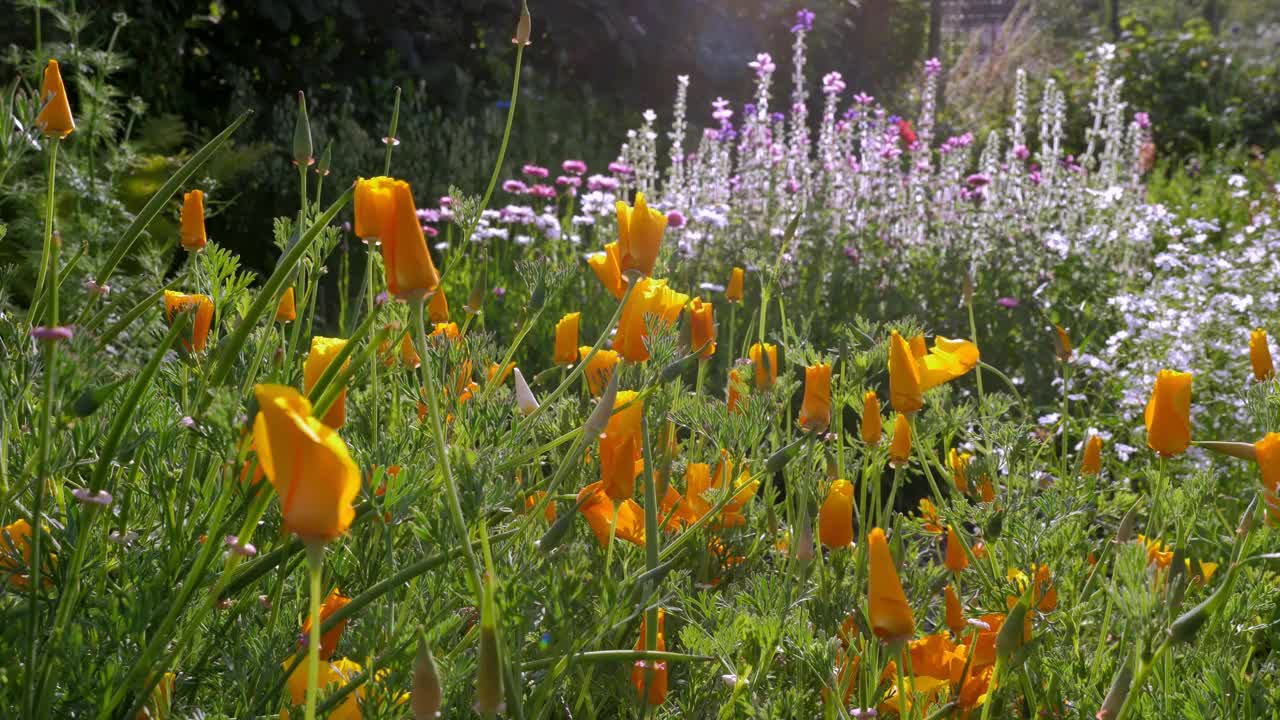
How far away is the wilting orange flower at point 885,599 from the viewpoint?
867mm

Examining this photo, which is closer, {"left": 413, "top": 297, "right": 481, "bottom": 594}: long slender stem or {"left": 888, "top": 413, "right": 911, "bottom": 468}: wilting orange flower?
{"left": 413, "top": 297, "right": 481, "bottom": 594}: long slender stem

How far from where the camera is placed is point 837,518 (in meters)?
1.20

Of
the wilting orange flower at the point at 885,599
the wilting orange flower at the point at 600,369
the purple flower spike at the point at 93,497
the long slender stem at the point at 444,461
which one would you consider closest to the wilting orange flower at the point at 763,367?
the wilting orange flower at the point at 600,369

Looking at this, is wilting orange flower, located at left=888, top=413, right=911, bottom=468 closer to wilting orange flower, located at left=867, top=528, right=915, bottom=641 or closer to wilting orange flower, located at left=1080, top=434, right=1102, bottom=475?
wilting orange flower, located at left=1080, top=434, right=1102, bottom=475

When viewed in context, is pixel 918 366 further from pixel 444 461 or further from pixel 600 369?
pixel 444 461

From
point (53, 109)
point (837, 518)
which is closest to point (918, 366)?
point (837, 518)

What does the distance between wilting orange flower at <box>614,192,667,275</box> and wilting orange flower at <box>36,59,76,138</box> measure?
1.86 feet

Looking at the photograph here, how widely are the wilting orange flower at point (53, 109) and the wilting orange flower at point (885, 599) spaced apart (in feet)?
2.92

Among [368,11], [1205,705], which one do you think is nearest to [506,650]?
[1205,705]

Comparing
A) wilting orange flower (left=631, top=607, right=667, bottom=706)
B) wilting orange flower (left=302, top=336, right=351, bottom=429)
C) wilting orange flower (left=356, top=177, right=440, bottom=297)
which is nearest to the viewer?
wilting orange flower (left=356, top=177, right=440, bottom=297)

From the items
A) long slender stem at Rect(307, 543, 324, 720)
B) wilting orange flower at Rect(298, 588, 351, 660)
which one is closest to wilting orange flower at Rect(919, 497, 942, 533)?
wilting orange flower at Rect(298, 588, 351, 660)

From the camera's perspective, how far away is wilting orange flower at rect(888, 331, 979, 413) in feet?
3.77

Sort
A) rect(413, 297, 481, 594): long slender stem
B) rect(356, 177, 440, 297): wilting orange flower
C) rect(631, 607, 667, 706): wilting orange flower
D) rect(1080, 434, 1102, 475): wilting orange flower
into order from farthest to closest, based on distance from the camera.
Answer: rect(1080, 434, 1102, 475): wilting orange flower → rect(631, 607, 667, 706): wilting orange flower → rect(356, 177, 440, 297): wilting orange flower → rect(413, 297, 481, 594): long slender stem

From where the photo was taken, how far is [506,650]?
2.72 ft
